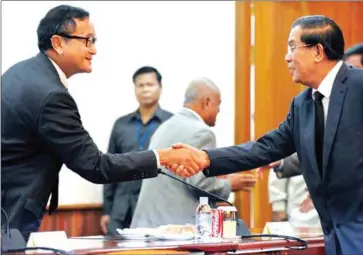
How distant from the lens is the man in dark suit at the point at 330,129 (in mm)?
3246

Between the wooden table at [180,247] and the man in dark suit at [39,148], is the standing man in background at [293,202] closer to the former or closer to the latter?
the wooden table at [180,247]

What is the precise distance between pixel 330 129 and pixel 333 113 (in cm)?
7

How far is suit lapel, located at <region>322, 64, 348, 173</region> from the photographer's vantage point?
3.26 meters

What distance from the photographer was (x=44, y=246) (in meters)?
2.91

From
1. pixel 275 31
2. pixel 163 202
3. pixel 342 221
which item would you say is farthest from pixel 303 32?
pixel 275 31

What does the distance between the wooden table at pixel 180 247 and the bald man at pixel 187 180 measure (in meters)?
1.03

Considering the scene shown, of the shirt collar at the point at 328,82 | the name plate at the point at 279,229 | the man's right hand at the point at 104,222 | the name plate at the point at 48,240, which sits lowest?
the man's right hand at the point at 104,222

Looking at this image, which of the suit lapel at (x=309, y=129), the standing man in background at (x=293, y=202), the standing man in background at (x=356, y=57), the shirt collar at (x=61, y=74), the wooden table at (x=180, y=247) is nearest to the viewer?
the wooden table at (x=180, y=247)

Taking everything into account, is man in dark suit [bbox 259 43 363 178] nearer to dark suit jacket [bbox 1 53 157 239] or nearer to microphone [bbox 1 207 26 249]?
dark suit jacket [bbox 1 53 157 239]

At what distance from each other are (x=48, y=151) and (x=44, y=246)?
1.52 feet

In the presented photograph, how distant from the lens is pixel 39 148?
127 inches

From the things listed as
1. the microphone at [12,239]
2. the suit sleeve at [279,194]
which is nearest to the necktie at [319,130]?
the microphone at [12,239]

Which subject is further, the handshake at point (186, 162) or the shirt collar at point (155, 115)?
the shirt collar at point (155, 115)

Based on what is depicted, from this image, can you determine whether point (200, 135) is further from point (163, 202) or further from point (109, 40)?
point (109, 40)
